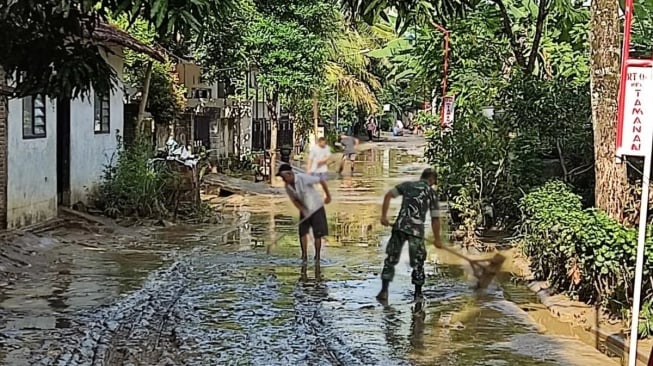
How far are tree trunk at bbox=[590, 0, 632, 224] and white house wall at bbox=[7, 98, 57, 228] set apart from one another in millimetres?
8828

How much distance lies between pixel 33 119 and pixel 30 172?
0.91m

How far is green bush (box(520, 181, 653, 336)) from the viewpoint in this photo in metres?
8.57

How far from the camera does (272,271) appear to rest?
13.4 meters

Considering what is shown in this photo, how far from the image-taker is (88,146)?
18.8 meters

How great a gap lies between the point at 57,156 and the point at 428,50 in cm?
915

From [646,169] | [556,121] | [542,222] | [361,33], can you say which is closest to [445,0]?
[646,169]

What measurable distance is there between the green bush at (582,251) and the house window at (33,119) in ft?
26.9

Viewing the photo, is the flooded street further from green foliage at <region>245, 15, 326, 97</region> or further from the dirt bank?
green foliage at <region>245, 15, 326, 97</region>

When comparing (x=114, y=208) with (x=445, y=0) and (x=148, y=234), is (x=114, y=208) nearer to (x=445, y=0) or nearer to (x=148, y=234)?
(x=148, y=234)

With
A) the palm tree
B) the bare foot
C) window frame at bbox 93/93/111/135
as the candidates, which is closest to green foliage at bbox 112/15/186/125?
window frame at bbox 93/93/111/135

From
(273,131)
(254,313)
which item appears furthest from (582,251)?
(273,131)

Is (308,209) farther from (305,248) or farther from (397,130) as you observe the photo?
(397,130)

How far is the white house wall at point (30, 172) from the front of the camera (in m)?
14.8

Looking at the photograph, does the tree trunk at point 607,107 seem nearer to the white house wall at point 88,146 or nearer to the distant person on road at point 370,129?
the white house wall at point 88,146
